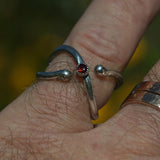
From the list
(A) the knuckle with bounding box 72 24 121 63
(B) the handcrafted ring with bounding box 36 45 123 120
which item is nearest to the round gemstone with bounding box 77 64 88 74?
(B) the handcrafted ring with bounding box 36 45 123 120

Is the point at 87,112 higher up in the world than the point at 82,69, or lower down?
lower down

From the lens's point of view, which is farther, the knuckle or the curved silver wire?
the knuckle

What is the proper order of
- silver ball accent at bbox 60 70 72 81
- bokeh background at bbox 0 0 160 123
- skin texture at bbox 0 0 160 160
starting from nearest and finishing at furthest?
1. skin texture at bbox 0 0 160 160
2. silver ball accent at bbox 60 70 72 81
3. bokeh background at bbox 0 0 160 123

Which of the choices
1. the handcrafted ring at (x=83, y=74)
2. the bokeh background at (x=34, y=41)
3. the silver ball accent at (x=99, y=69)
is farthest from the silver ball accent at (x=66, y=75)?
the bokeh background at (x=34, y=41)

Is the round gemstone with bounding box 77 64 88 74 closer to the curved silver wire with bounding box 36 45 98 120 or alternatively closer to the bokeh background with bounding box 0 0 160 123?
the curved silver wire with bounding box 36 45 98 120

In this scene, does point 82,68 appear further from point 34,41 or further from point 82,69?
point 34,41

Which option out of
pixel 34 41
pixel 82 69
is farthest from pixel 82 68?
pixel 34 41

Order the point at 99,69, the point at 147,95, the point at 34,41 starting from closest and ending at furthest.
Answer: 1. the point at 147,95
2. the point at 99,69
3. the point at 34,41
